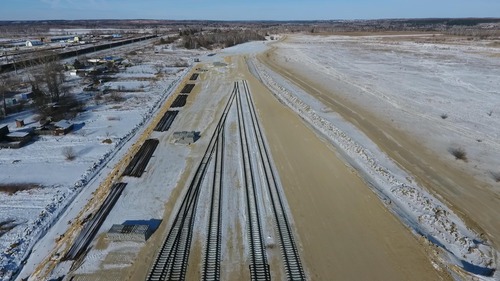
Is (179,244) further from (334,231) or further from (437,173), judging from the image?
(437,173)

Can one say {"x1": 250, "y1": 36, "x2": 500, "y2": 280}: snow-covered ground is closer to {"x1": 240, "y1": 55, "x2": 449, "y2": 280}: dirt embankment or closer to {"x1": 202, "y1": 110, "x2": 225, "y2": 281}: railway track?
{"x1": 240, "y1": 55, "x2": 449, "y2": 280}: dirt embankment

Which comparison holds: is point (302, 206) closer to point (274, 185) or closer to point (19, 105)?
point (274, 185)

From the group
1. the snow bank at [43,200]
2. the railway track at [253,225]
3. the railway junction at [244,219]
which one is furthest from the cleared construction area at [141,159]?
the railway track at [253,225]

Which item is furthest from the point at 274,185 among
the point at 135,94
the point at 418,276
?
the point at 135,94

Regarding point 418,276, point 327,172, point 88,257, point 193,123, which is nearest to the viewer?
point 418,276

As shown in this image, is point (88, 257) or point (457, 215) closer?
point (88, 257)

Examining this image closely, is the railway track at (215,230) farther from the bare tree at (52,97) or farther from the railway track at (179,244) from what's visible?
the bare tree at (52,97)
